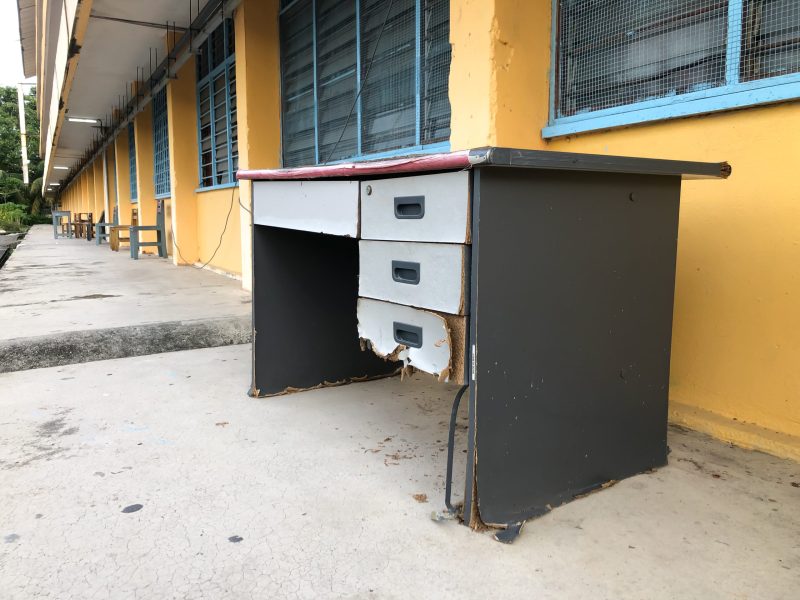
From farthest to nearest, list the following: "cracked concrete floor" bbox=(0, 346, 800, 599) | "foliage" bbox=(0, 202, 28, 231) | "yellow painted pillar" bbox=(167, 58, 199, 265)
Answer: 1. "foliage" bbox=(0, 202, 28, 231)
2. "yellow painted pillar" bbox=(167, 58, 199, 265)
3. "cracked concrete floor" bbox=(0, 346, 800, 599)

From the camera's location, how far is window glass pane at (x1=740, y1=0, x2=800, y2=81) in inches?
87.1

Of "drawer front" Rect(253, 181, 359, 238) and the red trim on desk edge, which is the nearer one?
the red trim on desk edge

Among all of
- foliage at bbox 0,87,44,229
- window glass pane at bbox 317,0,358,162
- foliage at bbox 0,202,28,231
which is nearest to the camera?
window glass pane at bbox 317,0,358,162

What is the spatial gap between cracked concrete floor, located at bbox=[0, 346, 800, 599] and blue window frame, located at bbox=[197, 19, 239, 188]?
209 inches

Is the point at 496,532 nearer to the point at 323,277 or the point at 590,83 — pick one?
the point at 323,277

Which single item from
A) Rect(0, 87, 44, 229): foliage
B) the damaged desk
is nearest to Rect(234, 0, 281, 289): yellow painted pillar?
the damaged desk

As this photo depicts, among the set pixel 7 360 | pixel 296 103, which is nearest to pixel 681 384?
pixel 7 360

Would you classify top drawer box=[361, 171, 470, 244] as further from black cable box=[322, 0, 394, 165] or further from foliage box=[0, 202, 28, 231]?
foliage box=[0, 202, 28, 231]

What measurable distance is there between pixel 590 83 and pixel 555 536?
222cm

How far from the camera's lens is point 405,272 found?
1.99 m

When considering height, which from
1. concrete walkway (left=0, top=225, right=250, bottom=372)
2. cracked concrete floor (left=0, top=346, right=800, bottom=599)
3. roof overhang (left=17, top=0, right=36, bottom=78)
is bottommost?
cracked concrete floor (left=0, top=346, right=800, bottom=599)

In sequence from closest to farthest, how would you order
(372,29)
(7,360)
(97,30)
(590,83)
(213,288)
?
(590,83)
(7,360)
(372,29)
(213,288)
(97,30)

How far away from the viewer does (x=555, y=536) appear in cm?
177

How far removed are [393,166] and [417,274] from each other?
0.34m
